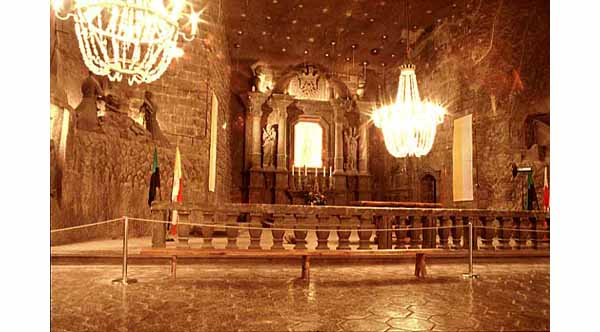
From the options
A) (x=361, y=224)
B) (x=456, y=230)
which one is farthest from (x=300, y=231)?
(x=456, y=230)

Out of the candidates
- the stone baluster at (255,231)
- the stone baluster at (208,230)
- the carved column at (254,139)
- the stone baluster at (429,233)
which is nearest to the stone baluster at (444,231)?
the stone baluster at (429,233)

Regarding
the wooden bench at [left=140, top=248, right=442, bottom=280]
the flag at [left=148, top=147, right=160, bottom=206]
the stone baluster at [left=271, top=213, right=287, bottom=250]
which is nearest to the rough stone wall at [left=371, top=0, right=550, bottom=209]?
the wooden bench at [left=140, top=248, right=442, bottom=280]

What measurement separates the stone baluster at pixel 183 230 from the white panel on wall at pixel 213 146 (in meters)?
5.36

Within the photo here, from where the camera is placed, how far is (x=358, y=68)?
Result: 1622cm

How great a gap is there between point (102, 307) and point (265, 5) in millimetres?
10062

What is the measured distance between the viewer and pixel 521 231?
254 inches

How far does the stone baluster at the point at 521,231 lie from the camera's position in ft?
21.0

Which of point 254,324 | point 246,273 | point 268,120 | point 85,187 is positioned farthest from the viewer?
point 268,120

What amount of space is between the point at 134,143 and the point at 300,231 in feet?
15.6

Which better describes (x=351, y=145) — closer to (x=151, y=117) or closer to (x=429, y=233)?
(x=151, y=117)
